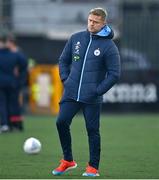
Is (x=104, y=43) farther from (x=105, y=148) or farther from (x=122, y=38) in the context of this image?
(x=122, y=38)

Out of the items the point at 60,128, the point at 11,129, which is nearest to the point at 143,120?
the point at 11,129

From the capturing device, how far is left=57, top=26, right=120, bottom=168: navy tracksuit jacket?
11.7 meters

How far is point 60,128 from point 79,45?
1.10 m

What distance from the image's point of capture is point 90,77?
11703mm

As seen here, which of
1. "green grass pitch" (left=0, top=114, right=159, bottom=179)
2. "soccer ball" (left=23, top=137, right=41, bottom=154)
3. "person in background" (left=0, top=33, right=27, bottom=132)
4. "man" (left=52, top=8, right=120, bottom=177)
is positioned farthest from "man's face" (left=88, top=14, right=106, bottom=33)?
"person in background" (left=0, top=33, right=27, bottom=132)

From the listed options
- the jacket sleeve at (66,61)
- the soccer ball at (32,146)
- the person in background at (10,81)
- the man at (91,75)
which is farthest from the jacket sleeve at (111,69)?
the person in background at (10,81)

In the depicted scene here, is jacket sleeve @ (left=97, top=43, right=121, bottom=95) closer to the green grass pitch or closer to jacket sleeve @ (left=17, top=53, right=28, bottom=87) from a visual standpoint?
the green grass pitch

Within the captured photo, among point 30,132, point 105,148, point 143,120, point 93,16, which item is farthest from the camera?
point 143,120

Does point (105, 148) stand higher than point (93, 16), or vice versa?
point (93, 16)

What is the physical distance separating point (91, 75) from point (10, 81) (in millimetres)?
7934

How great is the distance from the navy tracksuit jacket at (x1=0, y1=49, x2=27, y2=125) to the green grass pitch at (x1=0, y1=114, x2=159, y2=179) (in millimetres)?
561

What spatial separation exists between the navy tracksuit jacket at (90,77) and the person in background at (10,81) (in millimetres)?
7719

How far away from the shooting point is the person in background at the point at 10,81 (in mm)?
19453

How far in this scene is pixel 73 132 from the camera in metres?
19.5
